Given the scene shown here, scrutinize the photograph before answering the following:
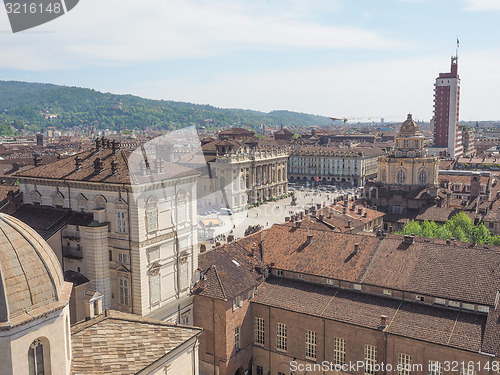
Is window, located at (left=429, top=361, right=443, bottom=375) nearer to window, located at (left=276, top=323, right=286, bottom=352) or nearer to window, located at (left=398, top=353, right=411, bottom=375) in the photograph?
window, located at (left=398, top=353, right=411, bottom=375)

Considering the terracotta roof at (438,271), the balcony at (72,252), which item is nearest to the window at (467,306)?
the terracotta roof at (438,271)

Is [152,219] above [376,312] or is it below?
above

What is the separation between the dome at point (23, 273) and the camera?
20016mm

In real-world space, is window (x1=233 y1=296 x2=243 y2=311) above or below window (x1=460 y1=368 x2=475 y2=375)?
above

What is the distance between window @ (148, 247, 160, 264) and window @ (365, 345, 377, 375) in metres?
19.5

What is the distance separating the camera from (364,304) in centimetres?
4178

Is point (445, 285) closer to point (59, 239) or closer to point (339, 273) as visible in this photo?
point (339, 273)

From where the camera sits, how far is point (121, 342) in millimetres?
27578

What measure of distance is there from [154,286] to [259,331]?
11187 millimetres

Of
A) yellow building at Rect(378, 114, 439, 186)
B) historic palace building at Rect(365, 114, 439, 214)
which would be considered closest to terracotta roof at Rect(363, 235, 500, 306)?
historic palace building at Rect(365, 114, 439, 214)

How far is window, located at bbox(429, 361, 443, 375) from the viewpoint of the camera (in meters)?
36.1

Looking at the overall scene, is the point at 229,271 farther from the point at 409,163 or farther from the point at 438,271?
the point at 409,163

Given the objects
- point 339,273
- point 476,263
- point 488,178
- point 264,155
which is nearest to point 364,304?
point 339,273

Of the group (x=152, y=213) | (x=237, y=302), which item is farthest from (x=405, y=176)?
(x=152, y=213)
